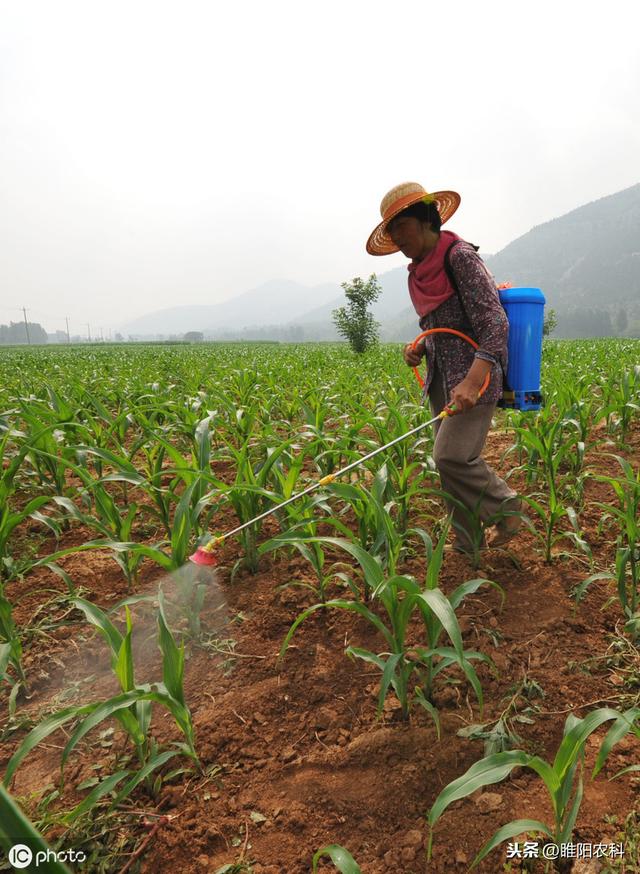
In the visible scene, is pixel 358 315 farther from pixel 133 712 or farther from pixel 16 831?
pixel 16 831

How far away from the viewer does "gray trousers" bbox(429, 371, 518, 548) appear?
214 centimetres

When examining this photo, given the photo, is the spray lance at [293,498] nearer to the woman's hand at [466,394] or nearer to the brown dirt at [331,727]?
the woman's hand at [466,394]

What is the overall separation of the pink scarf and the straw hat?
0.59ft

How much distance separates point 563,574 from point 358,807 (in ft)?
4.56

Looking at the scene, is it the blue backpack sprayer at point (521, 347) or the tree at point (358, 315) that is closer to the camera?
the blue backpack sprayer at point (521, 347)

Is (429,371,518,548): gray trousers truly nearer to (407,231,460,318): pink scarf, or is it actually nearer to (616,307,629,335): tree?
(407,231,460,318): pink scarf

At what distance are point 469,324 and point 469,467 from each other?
2.18 feet

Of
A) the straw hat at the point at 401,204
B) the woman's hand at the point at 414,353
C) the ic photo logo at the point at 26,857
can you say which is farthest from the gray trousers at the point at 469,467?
the ic photo logo at the point at 26,857

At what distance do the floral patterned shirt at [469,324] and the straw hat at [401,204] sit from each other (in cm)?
27

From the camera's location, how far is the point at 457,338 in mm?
2176

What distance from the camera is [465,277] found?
1.99 metres

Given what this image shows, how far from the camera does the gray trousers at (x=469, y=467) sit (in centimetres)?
214

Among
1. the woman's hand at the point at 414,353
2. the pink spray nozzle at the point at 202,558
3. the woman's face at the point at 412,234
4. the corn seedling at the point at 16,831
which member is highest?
the woman's face at the point at 412,234

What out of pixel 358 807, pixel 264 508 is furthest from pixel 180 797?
pixel 264 508
